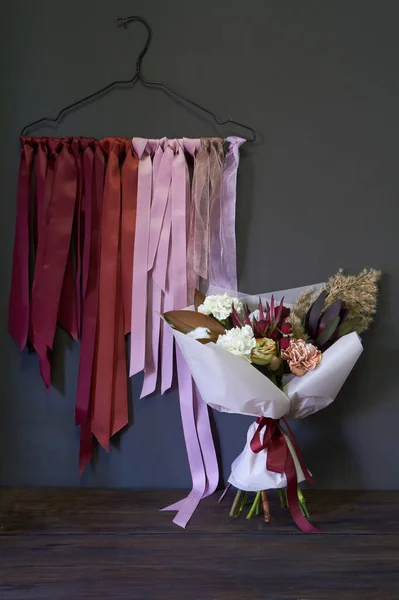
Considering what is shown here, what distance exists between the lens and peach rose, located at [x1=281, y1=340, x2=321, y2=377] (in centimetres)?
113

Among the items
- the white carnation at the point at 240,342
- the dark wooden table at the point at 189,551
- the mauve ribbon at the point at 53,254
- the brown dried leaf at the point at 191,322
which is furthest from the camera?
the mauve ribbon at the point at 53,254

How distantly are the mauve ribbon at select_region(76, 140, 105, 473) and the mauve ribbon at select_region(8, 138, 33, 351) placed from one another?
152 mm

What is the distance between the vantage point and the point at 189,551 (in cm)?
111

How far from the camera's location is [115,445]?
4.68 feet

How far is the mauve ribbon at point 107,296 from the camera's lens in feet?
4.52

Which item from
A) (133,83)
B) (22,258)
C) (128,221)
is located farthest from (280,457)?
(133,83)

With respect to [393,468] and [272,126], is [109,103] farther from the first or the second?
[393,468]

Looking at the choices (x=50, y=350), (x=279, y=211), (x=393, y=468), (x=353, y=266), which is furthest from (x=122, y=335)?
(x=393, y=468)

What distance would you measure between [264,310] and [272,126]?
523 millimetres

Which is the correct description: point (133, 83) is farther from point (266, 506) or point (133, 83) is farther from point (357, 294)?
point (266, 506)

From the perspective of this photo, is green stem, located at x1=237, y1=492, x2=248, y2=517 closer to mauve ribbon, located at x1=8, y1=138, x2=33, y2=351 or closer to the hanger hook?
mauve ribbon, located at x1=8, y1=138, x2=33, y2=351

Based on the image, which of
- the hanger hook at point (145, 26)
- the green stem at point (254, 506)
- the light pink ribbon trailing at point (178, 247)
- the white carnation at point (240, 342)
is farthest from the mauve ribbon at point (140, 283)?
the green stem at point (254, 506)

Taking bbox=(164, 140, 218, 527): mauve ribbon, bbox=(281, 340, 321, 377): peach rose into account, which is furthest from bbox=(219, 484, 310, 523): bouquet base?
bbox=(281, 340, 321, 377): peach rose

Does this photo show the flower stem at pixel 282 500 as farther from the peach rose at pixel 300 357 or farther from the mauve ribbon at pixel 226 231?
the mauve ribbon at pixel 226 231
